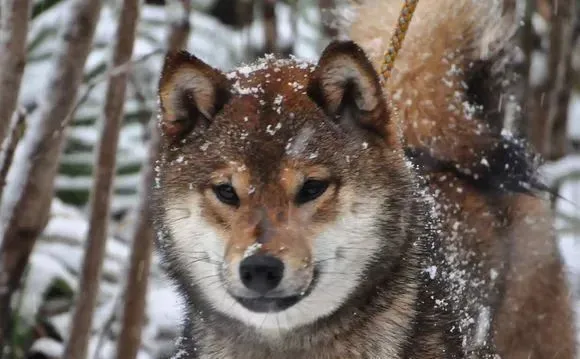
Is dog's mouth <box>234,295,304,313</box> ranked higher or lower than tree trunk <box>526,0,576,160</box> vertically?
lower

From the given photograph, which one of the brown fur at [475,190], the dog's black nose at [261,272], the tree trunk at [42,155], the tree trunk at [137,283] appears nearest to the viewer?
the dog's black nose at [261,272]

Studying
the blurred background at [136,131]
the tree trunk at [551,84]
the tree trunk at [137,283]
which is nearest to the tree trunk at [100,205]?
the blurred background at [136,131]

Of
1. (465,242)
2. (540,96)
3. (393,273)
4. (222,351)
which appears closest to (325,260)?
(393,273)

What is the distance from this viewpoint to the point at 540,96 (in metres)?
6.58

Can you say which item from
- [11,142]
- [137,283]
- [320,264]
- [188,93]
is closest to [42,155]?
[11,142]

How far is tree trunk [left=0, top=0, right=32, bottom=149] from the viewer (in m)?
3.57

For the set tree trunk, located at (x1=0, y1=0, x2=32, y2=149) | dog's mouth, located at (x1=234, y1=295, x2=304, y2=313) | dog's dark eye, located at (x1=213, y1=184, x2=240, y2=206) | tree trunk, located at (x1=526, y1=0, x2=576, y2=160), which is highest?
tree trunk, located at (x1=526, y1=0, x2=576, y2=160)

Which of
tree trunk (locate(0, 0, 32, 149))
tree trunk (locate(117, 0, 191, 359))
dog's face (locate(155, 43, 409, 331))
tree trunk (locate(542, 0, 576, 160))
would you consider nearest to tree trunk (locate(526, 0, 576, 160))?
tree trunk (locate(542, 0, 576, 160))

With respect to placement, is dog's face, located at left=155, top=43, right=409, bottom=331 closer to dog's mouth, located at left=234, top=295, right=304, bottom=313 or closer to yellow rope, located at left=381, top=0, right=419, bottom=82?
dog's mouth, located at left=234, top=295, right=304, bottom=313

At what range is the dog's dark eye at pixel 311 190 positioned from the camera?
2598mm

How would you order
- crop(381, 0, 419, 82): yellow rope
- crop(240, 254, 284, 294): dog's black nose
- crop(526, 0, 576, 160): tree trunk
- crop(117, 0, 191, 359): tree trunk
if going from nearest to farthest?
crop(240, 254, 284, 294): dog's black nose, crop(381, 0, 419, 82): yellow rope, crop(117, 0, 191, 359): tree trunk, crop(526, 0, 576, 160): tree trunk

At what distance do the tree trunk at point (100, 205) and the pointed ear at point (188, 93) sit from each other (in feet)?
4.81

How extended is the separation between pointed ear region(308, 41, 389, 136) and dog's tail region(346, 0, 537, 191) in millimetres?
888

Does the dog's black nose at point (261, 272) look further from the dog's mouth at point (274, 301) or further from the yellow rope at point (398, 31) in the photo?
the yellow rope at point (398, 31)
